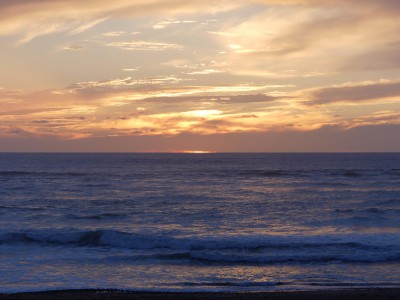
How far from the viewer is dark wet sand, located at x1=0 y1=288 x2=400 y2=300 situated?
Result: 1480 centimetres

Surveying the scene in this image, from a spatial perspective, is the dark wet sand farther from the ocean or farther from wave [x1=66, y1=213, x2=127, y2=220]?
wave [x1=66, y1=213, x2=127, y2=220]

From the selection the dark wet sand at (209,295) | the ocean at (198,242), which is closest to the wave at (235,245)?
the ocean at (198,242)

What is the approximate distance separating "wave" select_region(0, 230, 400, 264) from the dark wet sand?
219 inches

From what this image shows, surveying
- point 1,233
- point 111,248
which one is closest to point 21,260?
point 111,248

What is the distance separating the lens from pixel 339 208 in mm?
36625

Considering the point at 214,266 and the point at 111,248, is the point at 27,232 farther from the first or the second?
the point at 214,266

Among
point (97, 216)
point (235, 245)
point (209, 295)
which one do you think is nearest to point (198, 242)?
point (235, 245)

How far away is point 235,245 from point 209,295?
29.5 feet

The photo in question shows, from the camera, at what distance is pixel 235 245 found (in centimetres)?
2412

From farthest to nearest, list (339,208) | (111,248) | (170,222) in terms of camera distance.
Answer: (339,208)
(170,222)
(111,248)

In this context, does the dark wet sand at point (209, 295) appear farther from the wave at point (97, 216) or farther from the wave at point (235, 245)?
the wave at point (97, 216)

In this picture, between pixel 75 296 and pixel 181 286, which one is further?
pixel 181 286

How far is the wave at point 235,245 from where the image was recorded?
852 inches

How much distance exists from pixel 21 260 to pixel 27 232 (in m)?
5.59
